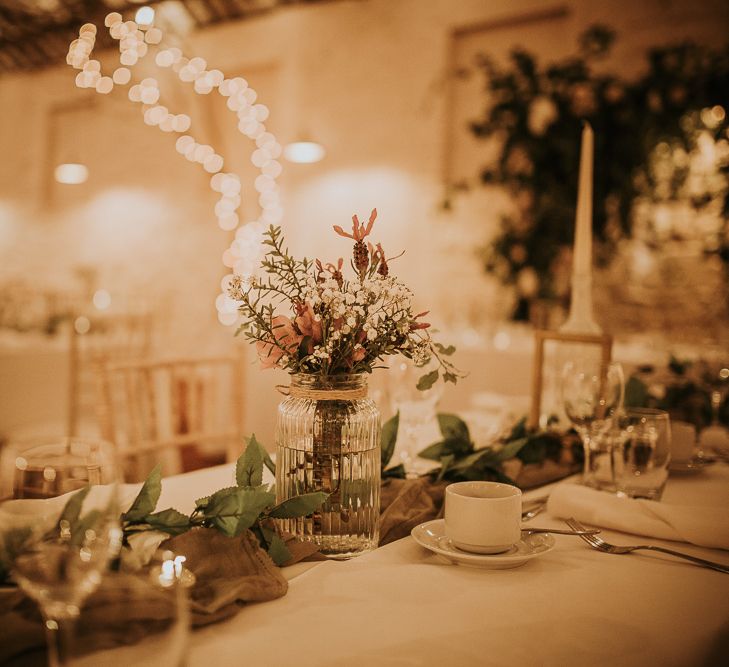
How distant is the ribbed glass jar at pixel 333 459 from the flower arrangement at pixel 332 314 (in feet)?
0.10

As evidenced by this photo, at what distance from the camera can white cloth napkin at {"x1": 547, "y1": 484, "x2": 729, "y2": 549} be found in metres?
0.95

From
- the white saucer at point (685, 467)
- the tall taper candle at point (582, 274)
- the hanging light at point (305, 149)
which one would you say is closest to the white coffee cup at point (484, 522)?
the white saucer at point (685, 467)

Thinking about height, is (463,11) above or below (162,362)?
above

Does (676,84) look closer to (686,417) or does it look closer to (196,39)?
(686,417)

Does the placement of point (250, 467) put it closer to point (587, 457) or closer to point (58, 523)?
point (58, 523)

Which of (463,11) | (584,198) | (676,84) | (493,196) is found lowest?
(584,198)

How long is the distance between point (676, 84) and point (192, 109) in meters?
4.61

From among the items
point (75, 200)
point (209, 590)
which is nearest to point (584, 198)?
point (209, 590)

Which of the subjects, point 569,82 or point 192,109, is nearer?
point 569,82

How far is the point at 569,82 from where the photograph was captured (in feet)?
13.9

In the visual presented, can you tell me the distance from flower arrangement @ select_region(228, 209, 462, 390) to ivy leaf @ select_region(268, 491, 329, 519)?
0.16 meters

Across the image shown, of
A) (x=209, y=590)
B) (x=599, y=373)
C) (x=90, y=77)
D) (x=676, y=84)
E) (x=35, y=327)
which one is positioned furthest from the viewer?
(x=35, y=327)

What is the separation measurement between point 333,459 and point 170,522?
21 cm

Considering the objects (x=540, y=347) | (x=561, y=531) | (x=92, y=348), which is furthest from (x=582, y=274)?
(x=92, y=348)
